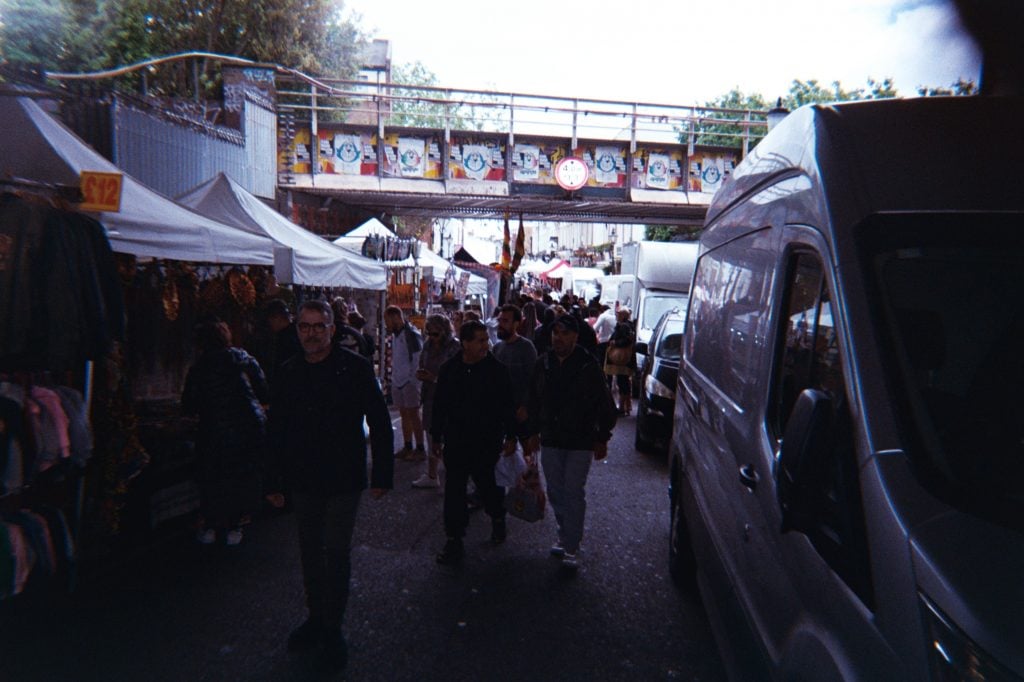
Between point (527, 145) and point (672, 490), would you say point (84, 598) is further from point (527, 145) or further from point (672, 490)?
point (527, 145)

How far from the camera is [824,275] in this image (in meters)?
2.33

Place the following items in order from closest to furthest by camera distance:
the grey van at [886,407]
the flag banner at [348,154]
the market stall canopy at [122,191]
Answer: the grey van at [886,407] < the market stall canopy at [122,191] < the flag banner at [348,154]

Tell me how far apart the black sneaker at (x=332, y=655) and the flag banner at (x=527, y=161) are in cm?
1826

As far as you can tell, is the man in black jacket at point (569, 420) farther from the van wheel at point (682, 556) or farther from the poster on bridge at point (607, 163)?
the poster on bridge at point (607, 163)

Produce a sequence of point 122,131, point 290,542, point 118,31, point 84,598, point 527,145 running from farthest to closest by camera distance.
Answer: point 527,145 < point 118,31 < point 122,131 < point 290,542 < point 84,598

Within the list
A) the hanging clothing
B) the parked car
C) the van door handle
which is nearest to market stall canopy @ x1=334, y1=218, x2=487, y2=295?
the parked car

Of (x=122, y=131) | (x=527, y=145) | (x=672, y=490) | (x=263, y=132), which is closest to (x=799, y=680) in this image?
(x=672, y=490)

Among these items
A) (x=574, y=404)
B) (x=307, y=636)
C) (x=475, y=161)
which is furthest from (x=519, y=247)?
(x=307, y=636)

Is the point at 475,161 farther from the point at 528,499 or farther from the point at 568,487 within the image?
the point at 568,487

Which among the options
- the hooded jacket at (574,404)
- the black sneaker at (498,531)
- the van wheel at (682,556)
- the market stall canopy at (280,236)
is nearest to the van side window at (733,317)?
the hooded jacket at (574,404)

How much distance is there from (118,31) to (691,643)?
54.8 feet

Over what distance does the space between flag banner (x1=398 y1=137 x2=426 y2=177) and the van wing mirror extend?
63.3 ft

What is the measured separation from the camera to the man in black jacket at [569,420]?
16.3 feet

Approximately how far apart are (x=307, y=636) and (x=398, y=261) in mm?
9708
